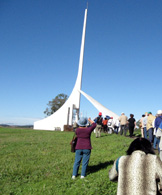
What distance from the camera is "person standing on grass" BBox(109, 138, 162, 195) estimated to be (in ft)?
6.40

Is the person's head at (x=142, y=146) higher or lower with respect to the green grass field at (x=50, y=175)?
higher

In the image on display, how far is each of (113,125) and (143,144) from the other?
12.0 metres

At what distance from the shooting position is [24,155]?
6.98 m

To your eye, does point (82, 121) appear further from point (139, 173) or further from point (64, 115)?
point (64, 115)

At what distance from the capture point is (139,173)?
78.1 inches

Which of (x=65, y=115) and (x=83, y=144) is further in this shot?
(x=65, y=115)

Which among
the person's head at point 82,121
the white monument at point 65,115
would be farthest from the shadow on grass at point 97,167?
the white monument at point 65,115

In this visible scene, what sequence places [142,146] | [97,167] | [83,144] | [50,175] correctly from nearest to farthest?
1. [142,146]
2. [83,144]
3. [50,175]
4. [97,167]

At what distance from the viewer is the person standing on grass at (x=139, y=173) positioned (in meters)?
1.95

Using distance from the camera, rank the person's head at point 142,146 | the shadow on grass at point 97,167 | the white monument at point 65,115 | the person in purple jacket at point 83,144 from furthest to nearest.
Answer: the white monument at point 65,115, the shadow on grass at point 97,167, the person in purple jacket at point 83,144, the person's head at point 142,146

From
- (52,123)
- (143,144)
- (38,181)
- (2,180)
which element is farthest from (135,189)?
(52,123)

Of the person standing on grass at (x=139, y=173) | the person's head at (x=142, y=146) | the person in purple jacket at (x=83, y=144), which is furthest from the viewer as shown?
the person in purple jacket at (x=83, y=144)

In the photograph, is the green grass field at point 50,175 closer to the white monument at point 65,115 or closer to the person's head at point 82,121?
the person's head at point 82,121

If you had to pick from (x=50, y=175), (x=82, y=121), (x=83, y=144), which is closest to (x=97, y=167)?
(x=50, y=175)
